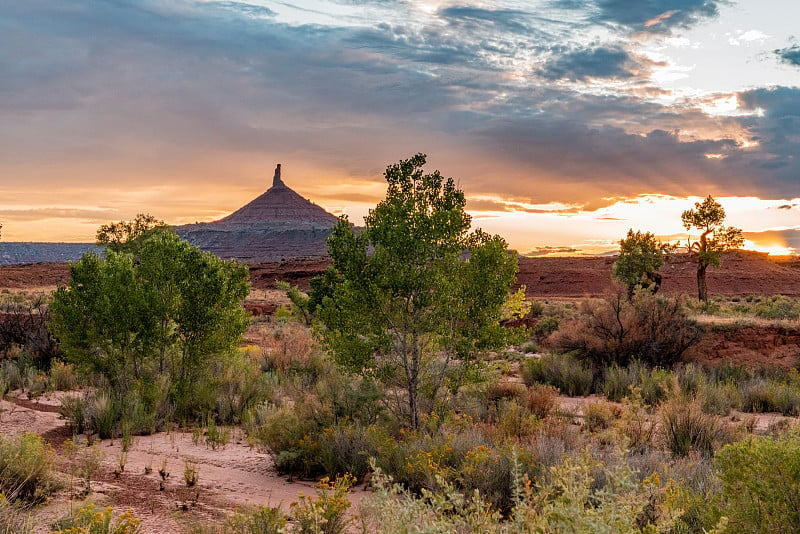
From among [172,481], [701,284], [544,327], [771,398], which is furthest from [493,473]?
[701,284]

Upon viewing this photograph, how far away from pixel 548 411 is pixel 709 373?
22.4ft

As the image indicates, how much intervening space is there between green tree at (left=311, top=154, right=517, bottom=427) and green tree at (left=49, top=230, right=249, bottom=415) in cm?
374

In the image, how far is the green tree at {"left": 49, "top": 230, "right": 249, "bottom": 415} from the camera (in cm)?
1234

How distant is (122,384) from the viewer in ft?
41.5

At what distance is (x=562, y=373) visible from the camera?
1653 centimetres

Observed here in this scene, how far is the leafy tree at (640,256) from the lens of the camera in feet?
134

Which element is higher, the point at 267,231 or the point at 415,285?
the point at 267,231

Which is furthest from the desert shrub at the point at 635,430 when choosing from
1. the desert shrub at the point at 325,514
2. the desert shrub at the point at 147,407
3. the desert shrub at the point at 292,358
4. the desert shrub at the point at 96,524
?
the desert shrub at the point at 292,358

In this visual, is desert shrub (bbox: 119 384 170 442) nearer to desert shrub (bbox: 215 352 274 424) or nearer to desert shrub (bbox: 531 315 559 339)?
desert shrub (bbox: 215 352 274 424)

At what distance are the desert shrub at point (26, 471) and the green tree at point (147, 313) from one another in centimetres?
497

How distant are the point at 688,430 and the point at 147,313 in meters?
10.2

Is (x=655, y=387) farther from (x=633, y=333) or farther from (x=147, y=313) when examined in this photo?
(x=147, y=313)

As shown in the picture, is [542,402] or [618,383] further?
[618,383]

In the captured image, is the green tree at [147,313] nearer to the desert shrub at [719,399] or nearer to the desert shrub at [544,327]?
the desert shrub at [719,399]
